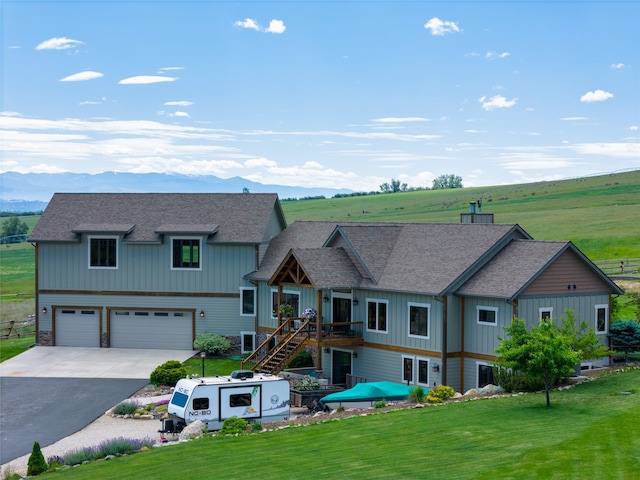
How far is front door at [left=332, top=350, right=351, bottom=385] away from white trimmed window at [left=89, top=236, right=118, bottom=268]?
1459 cm

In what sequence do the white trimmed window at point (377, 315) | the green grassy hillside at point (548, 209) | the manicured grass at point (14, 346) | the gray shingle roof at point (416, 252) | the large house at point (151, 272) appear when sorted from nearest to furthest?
1. the gray shingle roof at point (416, 252)
2. the white trimmed window at point (377, 315)
3. the large house at point (151, 272)
4. the manicured grass at point (14, 346)
5. the green grassy hillside at point (548, 209)

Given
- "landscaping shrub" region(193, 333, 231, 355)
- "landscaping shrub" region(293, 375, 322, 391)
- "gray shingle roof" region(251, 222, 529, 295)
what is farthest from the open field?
"landscaping shrub" region(293, 375, 322, 391)

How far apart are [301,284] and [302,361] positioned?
352cm

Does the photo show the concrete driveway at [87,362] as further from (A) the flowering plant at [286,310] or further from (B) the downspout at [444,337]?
(B) the downspout at [444,337]

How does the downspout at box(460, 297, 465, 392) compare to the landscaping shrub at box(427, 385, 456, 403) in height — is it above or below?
above

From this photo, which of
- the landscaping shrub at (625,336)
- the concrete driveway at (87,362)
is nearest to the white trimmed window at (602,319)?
the landscaping shrub at (625,336)

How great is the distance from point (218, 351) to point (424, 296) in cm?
1411

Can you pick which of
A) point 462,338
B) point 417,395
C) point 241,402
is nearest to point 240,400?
point 241,402

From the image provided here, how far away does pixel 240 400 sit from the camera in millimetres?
31156

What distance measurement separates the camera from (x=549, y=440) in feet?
77.9

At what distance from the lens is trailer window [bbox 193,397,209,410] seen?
3028 cm

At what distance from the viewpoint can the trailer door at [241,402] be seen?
3073cm

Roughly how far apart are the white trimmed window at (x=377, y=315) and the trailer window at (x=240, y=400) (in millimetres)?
9454

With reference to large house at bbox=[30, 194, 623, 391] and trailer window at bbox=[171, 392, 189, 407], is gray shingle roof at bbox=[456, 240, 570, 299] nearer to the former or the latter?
large house at bbox=[30, 194, 623, 391]
